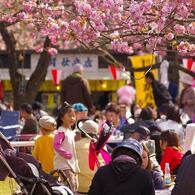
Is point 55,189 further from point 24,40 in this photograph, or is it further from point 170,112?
point 24,40

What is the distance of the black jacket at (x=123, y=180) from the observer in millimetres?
6980

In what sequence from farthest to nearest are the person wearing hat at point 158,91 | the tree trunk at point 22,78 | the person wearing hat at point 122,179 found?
the tree trunk at point 22,78
the person wearing hat at point 158,91
the person wearing hat at point 122,179

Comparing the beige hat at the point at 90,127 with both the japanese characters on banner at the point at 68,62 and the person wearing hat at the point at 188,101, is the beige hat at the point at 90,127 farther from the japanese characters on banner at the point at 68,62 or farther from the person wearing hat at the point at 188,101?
the japanese characters on banner at the point at 68,62

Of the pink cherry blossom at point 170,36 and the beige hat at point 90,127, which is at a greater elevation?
the pink cherry blossom at point 170,36

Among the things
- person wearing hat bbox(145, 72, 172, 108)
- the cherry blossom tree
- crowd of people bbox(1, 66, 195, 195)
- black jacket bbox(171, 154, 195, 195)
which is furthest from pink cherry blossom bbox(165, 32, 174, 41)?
person wearing hat bbox(145, 72, 172, 108)

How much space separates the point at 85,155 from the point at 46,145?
90 centimetres

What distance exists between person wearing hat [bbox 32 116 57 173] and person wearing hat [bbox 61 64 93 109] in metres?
5.02

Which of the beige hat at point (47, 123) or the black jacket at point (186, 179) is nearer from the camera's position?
the black jacket at point (186, 179)

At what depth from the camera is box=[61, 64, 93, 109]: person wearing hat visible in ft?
54.6

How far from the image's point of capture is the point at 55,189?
7.87 m

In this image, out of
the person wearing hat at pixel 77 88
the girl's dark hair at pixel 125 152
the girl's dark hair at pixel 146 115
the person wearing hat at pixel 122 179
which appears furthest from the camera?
the person wearing hat at pixel 77 88

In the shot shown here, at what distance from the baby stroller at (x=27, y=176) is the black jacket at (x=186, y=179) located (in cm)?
126

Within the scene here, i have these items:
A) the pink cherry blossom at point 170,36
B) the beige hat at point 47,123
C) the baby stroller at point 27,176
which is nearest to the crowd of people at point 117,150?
the beige hat at point 47,123

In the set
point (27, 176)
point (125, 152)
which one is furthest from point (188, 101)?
point (125, 152)
